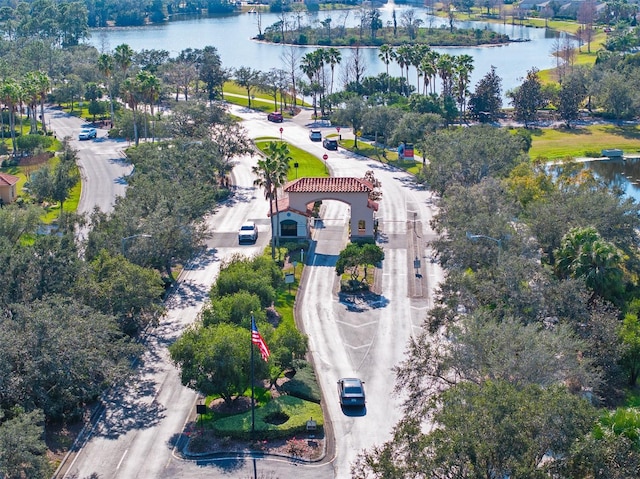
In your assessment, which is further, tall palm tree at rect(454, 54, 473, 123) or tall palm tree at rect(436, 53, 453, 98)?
tall palm tree at rect(436, 53, 453, 98)

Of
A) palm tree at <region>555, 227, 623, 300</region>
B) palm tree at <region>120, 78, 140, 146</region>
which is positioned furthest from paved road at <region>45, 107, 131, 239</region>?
palm tree at <region>555, 227, 623, 300</region>

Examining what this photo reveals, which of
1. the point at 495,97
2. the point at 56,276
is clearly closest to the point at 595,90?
the point at 495,97

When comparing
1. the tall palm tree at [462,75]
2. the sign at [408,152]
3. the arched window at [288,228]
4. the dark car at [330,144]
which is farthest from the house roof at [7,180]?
the tall palm tree at [462,75]

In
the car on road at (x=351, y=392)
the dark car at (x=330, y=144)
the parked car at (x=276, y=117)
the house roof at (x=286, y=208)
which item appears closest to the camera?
the car on road at (x=351, y=392)

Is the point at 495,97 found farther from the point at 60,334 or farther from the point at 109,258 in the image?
the point at 60,334

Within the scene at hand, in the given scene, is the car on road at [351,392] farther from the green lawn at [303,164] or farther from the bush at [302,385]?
the green lawn at [303,164]

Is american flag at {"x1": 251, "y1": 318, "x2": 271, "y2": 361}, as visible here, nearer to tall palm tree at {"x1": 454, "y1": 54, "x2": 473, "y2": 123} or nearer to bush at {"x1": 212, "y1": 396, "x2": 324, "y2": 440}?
bush at {"x1": 212, "y1": 396, "x2": 324, "y2": 440}

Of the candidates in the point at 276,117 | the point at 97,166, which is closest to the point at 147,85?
the point at 97,166
